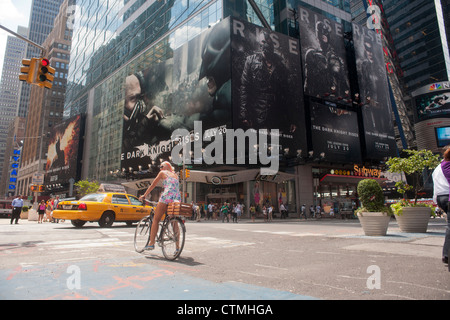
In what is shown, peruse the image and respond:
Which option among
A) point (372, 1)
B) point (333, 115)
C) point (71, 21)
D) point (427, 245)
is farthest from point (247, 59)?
point (71, 21)

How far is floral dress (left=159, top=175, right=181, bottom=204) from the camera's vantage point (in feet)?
16.5

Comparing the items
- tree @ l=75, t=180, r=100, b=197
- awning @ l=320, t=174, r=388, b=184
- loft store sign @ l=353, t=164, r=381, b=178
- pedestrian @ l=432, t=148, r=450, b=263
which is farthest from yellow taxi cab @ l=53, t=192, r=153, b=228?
tree @ l=75, t=180, r=100, b=197

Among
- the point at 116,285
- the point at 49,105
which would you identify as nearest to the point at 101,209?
the point at 116,285

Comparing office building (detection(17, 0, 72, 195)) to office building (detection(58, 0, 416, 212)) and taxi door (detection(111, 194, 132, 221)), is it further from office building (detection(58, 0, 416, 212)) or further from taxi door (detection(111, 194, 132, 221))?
taxi door (detection(111, 194, 132, 221))

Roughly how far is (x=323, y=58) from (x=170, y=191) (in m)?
37.0

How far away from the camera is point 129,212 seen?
13250 mm

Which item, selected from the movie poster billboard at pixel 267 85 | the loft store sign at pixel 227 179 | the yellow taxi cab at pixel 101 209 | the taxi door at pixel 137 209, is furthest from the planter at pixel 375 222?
the loft store sign at pixel 227 179

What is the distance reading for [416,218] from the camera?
8.47 meters

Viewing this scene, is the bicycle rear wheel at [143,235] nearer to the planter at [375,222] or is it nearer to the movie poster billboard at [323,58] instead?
the planter at [375,222]

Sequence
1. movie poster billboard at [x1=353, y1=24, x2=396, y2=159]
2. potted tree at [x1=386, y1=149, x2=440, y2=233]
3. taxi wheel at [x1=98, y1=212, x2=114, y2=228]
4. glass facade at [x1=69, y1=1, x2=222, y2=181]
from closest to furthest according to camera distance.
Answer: potted tree at [x1=386, y1=149, x2=440, y2=233] < taxi wheel at [x1=98, y1=212, x2=114, y2=228] < movie poster billboard at [x1=353, y1=24, x2=396, y2=159] < glass facade at [x1=69, y1=1, x2=222, y2=181]

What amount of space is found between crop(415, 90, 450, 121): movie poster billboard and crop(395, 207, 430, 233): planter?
7299 centimetres

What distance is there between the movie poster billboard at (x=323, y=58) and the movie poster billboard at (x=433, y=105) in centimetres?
4237

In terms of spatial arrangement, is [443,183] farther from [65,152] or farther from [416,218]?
[65,152]
